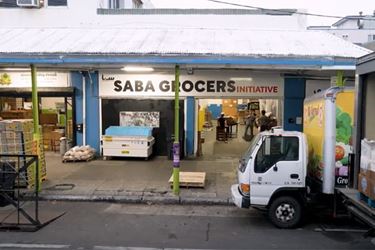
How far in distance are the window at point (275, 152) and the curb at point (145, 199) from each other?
2.31m

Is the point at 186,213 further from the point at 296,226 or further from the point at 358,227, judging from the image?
the point at 358,227

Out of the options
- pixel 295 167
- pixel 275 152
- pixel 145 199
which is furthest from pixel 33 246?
pixel 295 167

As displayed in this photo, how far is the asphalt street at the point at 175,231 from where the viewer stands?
7.00 metres

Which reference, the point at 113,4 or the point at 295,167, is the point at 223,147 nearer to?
the point at 113,4

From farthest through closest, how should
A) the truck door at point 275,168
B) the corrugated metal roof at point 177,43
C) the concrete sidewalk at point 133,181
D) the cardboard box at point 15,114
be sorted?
the cardboard box at point 15,114
the corrugated metal roof at point 177,43
the concrete sidewalk at point 133,181
the truck door at point 275,168

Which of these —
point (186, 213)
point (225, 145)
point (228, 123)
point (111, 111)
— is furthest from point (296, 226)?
point (228, 123)

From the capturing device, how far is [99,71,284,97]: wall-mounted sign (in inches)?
635

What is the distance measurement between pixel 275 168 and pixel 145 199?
372 cm

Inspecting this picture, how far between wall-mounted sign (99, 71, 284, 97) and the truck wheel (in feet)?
28.6

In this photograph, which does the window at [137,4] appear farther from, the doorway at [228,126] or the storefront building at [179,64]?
the storefront building at [179,64]

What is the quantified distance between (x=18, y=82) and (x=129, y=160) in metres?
5.61

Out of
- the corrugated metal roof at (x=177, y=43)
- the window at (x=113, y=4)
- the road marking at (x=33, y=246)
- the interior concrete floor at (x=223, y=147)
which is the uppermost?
the window at (x=113, y=4)

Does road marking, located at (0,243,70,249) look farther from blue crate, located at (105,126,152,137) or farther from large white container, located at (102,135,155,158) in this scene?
blue crate, located at (105,126,152,137)

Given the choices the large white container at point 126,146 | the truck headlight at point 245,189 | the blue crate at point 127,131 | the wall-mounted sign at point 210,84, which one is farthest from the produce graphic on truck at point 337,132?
the blue crate at point 127,131
